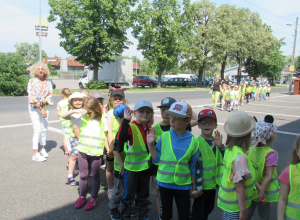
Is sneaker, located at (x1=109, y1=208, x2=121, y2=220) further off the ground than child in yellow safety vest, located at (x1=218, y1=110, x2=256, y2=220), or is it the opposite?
child in yellow safety vest, located at (x1=218, y1=110, x2=256, y2=220)

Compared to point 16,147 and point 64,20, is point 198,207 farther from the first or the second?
point 64,20

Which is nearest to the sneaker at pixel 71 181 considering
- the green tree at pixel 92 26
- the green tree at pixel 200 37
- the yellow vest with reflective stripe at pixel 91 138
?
the yellow vest with reflective stripe at pixel 91 138

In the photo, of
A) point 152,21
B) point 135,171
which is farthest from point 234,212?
point 152,21

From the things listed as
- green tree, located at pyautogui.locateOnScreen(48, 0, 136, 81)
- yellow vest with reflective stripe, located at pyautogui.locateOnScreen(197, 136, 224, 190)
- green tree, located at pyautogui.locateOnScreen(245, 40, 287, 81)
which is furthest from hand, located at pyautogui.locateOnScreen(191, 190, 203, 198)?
green tree, located at pyautogui.locateOnScreen(245, 40, 287, 81)

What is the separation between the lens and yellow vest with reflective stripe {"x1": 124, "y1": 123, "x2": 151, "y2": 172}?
9.60 feet

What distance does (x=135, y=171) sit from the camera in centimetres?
296

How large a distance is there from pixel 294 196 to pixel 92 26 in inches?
1113

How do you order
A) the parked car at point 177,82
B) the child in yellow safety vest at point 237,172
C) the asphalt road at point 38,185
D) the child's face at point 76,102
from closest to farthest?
the child in yellow safety vest at point 237,172
the asphalt road at point 38,185
the child's face at point 76,102
the parked car at point 177,82

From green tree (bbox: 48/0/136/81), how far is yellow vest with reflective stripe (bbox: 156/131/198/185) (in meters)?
26.1

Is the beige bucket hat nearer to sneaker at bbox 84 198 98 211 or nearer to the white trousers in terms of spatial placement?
sneaker at bbox 84 198 98 211

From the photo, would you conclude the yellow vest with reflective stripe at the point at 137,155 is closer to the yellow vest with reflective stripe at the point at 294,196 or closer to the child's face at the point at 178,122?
the child's face at the point at 178,122

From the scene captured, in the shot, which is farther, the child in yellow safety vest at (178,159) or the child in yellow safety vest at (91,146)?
the child in yellow safety vest at (91,146)

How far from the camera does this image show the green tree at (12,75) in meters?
19.7

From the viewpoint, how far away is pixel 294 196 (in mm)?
2025
